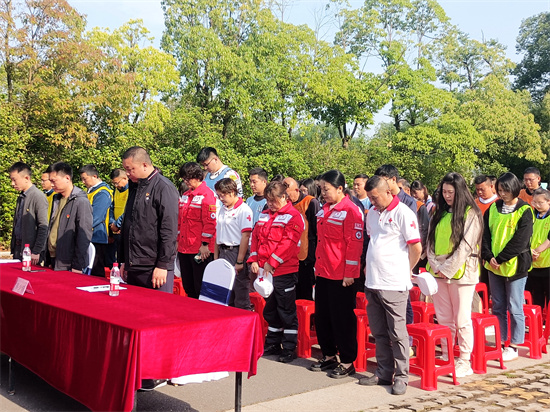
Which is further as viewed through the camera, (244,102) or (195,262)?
(244,102)

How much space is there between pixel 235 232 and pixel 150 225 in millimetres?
1641

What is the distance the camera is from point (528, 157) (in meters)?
33.7

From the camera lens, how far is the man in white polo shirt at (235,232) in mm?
6434

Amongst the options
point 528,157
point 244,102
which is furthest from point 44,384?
point 528,157

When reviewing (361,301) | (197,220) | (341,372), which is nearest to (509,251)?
(361,301)

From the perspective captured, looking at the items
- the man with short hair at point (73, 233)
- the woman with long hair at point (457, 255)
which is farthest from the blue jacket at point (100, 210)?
the woman with long hair at point (457, 255)

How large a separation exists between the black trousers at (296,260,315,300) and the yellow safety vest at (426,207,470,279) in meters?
2.11

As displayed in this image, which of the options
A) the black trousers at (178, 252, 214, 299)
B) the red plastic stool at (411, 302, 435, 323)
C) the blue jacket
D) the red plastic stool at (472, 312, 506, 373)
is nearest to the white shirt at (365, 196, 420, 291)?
the red plastic stool at (472, 312, 506, 373)

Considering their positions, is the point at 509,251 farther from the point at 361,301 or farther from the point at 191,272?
the point at 191,272

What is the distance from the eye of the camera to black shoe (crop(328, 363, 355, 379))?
5354mm

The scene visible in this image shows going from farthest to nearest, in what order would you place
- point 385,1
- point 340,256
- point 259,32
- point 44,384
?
1. point 385,1
2. point 259,32
3. point 340,256
4. point 44,384

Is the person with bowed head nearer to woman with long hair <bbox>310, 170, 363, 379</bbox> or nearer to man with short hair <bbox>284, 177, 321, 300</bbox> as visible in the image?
woman with long hair <bbox>310, 170, 363, 379</bbox>

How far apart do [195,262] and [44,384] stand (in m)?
2.28

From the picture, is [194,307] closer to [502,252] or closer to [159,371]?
[159,371]
